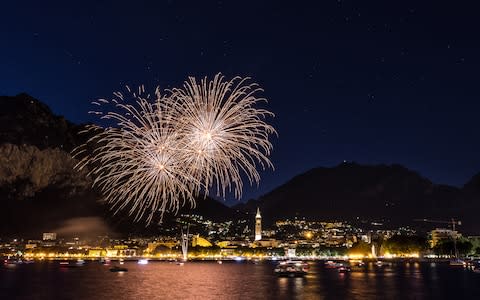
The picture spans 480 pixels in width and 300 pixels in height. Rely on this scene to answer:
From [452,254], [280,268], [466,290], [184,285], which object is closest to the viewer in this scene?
[466,290]

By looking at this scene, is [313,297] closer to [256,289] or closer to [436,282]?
[256,289]

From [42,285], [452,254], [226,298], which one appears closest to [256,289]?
[226,298]

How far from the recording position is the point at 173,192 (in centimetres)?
4534

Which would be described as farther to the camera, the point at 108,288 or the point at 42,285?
the point at 42,285

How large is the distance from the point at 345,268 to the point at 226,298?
227ft

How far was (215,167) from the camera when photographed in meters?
47.5

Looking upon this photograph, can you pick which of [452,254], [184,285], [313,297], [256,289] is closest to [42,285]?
[184,285]

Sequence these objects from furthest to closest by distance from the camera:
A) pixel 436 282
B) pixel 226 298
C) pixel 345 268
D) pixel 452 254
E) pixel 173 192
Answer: pixel 452 254
pixel 345 268
pixel 436 282
pixel 226 298
pixel 173 192

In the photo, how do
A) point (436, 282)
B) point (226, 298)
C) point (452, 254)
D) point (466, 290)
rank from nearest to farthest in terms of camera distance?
point (226, 298) → point (466, 290) → point (436, 282) → point (452, 254)

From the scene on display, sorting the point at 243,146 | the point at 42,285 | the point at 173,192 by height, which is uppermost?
the point at 243,146

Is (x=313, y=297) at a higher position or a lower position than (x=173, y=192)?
lower

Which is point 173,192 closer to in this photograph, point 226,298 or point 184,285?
point 226,298

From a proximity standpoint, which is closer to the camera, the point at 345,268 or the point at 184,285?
the point at 184,285

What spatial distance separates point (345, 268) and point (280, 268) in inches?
842
